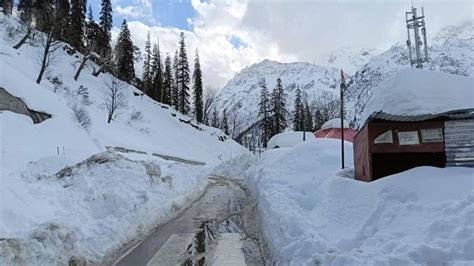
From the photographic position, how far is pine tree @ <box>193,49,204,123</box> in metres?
71.4

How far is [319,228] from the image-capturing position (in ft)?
25.3

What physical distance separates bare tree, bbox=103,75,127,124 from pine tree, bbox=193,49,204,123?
18.5 meters

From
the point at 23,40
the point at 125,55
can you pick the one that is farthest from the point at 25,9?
the point at 125,55

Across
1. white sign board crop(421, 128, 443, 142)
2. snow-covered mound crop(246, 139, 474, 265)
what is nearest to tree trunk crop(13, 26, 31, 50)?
snow-covered mound crop(246, 139, 474, 265)

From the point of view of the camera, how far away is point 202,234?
9.73 m

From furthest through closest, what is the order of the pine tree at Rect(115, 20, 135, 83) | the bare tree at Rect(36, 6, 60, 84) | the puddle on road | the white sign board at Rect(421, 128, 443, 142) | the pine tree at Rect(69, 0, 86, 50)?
the pine tree at Rect(115, 20, 135, 83), the pine tree at Rect(69, 0, 86, 50), the bare tree at Rect(36, 6, 60, 84), the white sign board at Rect(421, 128, 443, 142), the puddle on road

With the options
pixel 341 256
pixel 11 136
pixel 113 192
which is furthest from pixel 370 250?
pixel 11 136

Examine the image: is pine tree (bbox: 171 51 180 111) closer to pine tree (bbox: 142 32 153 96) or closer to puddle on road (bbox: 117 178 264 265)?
pine tree (bbox: 142 32 153 96)

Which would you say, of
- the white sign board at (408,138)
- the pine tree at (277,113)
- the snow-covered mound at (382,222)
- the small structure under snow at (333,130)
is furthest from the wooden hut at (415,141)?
the pine tree at (277,113)

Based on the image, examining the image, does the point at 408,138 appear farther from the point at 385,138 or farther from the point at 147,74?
the point at 147,74

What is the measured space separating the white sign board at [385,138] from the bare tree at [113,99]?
35.8 meters

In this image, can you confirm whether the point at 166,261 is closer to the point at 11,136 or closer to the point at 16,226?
the point at 16,226

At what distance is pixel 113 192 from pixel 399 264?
767 cm

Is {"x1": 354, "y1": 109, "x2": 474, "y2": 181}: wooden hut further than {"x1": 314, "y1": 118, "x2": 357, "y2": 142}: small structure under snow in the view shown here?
No
